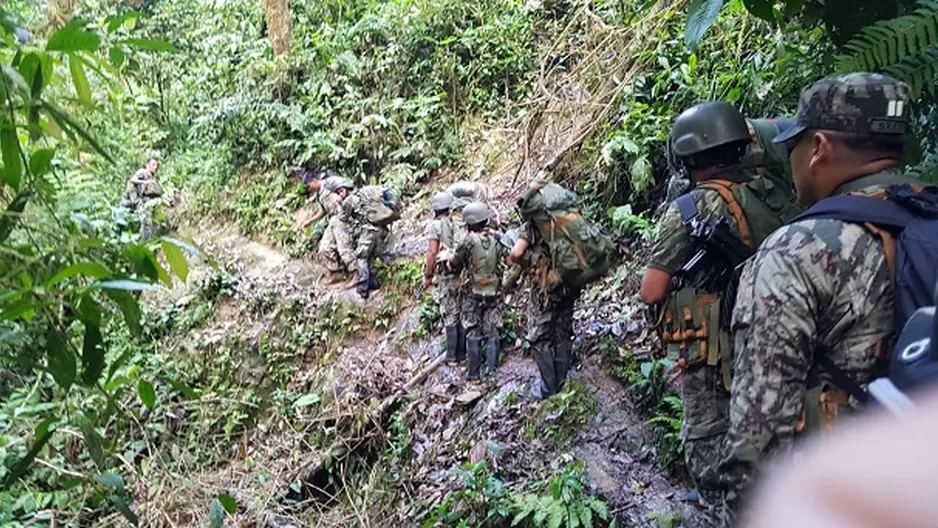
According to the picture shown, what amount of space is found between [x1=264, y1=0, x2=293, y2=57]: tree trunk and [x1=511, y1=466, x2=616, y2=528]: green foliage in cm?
1176

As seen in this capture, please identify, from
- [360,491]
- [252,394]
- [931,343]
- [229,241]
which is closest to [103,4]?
[229,241]

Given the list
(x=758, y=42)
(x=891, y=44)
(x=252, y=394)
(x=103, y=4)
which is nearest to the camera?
(x=891, y=44)

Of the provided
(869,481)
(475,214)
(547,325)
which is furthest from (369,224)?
(869,481)

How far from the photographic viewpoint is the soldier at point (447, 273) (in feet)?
24.2

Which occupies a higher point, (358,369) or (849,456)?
(849,456)

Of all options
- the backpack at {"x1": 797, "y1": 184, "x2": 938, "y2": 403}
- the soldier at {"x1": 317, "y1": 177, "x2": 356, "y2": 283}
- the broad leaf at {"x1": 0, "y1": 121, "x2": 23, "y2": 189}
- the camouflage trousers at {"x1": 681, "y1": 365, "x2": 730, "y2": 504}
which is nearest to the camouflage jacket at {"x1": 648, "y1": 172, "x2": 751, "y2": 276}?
the camouflage trousers at {"x1": 681, "y1": 365, "x2": 730, "y2": 504}

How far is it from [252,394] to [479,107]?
19.1ft

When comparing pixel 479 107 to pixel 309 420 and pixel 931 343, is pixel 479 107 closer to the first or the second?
pixel 309 420

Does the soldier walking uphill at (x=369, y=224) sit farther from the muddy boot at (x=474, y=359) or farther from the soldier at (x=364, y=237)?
the muddy boot at (x=474, y=359)

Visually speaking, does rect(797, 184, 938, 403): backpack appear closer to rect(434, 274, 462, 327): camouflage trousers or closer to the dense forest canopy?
the dense forest canopy

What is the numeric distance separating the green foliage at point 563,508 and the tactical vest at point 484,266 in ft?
8.94

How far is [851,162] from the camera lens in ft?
6.63


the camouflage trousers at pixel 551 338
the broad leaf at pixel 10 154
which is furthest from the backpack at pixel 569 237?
the broad leaf at pixel 10 154

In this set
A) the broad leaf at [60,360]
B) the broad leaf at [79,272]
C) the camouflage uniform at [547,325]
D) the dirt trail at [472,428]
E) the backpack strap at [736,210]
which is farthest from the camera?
the camouflage uniform at [547,325]
